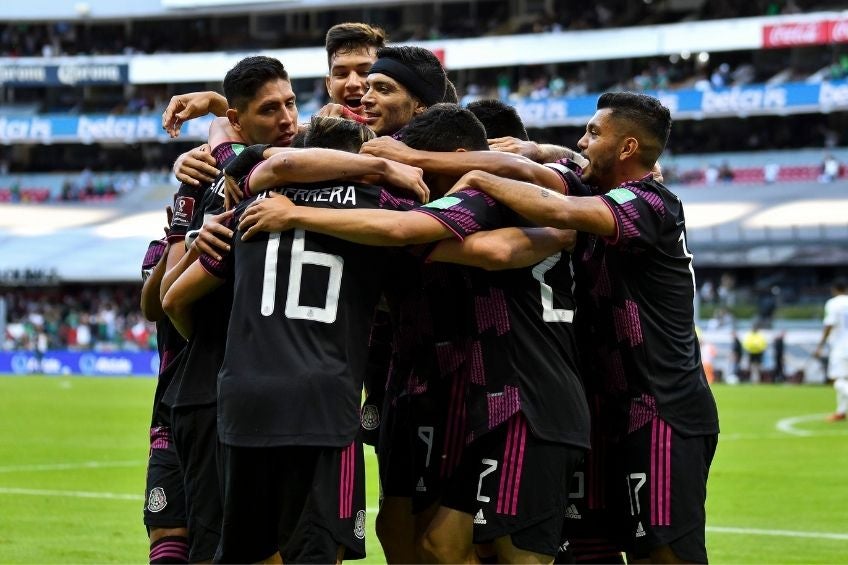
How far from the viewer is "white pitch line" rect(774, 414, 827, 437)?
19516 mm

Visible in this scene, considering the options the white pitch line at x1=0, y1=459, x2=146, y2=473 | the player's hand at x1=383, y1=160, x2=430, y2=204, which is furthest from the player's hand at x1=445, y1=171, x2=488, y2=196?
the white pitch line at x1=0, y1=459, x2=146, y2=473

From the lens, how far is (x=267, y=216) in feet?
16.6

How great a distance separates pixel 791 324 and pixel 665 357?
31.2 meters

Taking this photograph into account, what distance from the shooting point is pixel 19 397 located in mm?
27844

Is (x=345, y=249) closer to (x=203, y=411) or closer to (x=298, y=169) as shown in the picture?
(x=298, y=169)

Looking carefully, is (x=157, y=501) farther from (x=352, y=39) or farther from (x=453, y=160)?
(x=352, y=39)

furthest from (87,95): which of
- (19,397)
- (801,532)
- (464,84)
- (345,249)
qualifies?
(345,249)

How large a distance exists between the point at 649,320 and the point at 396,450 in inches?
49.3

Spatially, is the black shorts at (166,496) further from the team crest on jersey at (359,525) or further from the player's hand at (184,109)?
the player's hand at (184,109)

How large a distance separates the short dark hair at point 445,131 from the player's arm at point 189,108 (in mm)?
1702

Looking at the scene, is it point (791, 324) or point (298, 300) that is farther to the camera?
point (791, 324)

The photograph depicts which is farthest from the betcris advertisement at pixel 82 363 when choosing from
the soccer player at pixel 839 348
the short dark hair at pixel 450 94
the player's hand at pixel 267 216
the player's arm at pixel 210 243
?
the player's hand at pixel 267 216

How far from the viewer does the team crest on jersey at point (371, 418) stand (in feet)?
21.3

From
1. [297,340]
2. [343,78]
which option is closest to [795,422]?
[343,78]
